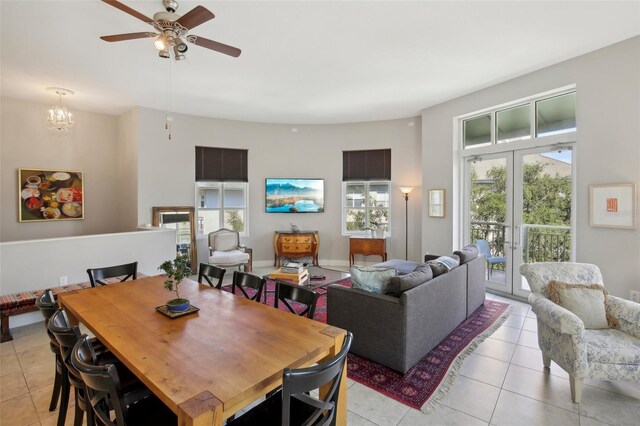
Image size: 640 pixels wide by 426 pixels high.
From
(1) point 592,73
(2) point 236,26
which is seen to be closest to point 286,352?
(2) point 236,26

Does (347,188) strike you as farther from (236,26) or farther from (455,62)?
(236,26)

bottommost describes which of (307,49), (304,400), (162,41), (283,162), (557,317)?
(304,400)

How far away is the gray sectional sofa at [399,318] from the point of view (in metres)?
2.62

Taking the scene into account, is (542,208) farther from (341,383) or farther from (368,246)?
(341,383)

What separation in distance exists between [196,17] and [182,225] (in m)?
4.63

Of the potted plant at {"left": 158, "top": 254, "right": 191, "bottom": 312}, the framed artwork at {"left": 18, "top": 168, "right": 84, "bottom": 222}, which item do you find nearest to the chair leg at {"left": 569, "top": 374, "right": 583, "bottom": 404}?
the potted plant at {"left": 158, "top": 254, "right": 191, "bottom": 312}

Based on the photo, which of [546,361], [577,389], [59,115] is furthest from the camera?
[59,115]

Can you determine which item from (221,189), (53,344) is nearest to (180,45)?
(53,344)

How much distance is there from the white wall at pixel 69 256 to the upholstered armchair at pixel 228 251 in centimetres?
91

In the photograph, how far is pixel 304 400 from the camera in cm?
148

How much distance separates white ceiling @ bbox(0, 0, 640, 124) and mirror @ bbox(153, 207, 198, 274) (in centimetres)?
206

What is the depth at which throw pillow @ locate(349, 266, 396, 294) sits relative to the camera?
9.51 feet

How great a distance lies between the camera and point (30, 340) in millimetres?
3338

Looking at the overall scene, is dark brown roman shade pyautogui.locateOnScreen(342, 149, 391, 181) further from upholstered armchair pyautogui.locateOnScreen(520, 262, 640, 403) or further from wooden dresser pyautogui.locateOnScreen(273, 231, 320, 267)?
upholstered armchair pyautogui.locateOnScreen(520, 262, 640, 403)
